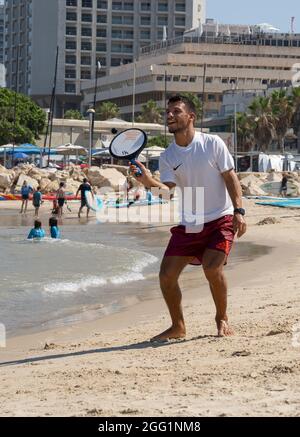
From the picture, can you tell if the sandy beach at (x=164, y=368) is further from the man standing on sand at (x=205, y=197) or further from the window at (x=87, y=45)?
the window at (x=87, y=45)

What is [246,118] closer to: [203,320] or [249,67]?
[249,67]

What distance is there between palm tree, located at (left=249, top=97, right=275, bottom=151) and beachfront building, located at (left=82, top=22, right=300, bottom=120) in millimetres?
31322

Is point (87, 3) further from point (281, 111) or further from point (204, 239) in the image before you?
point (204, 239)

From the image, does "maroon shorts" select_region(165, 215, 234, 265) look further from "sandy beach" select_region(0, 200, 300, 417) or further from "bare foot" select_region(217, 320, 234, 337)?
"sandy beach" select_region(0, 200, 300, 417)

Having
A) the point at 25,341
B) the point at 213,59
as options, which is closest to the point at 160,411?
the point at 25,341

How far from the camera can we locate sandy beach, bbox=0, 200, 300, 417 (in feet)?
17.3

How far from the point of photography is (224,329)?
7770mm

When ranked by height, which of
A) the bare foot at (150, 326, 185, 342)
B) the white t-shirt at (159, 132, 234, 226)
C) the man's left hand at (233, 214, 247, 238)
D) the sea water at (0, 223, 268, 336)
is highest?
the white t-shirt at (159, 132, 234, 226)

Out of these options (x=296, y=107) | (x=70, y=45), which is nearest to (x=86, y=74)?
(x=70, y=45)

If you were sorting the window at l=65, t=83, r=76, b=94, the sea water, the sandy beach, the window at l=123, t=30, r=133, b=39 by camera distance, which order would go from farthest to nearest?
the window at l=123, t=30, r=133, b=39 < the window at l=65, t=83, r=76, b=94 < the sea water < the sandy beach

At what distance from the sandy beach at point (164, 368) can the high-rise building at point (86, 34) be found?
13171cm

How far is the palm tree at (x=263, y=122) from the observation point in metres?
80.8

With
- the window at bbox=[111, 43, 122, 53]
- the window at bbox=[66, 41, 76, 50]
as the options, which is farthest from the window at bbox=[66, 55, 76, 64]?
the window at bbox=[111, 43, 122, 53]

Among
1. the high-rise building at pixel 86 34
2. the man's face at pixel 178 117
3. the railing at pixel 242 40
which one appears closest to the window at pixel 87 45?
the high-rise building at pixel 86 34
